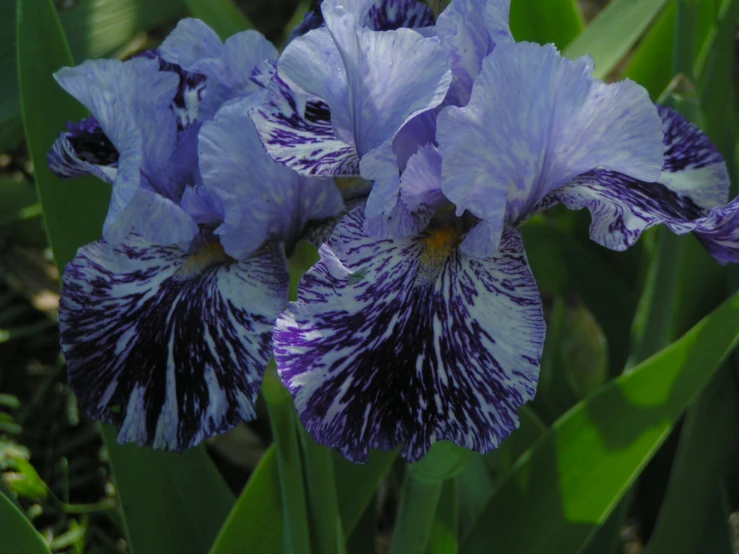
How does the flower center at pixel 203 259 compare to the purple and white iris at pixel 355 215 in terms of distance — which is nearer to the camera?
the purple and white iris at pixel 355 215

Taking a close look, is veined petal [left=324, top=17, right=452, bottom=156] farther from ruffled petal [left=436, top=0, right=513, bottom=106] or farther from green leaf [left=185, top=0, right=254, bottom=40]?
green leaf [left=185, top=0, right=254, bottom=40]

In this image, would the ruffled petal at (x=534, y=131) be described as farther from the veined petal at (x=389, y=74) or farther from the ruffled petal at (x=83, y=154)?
the ruffled petal at (x=83, y=154)

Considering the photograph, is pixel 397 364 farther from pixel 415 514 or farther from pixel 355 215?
pixel 415 514

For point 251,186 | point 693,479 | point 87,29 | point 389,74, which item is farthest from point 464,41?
point 87,29

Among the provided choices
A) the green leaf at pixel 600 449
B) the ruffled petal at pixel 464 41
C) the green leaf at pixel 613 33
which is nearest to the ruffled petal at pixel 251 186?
the ruffled petal at pixel 464 41

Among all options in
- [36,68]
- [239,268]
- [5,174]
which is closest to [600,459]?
[239,268]

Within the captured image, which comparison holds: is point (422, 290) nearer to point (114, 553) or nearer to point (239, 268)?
point (239, 268)

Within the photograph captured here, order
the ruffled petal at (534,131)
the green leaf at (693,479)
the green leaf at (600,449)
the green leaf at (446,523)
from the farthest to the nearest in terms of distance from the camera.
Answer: the green leaf at (693,479)
the green leaf at (446,523)
the green leaf at (600,449)
the ruffled petal at (534,131)
